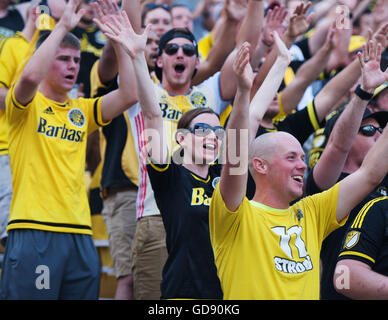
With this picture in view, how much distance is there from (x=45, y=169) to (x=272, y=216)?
1753mm

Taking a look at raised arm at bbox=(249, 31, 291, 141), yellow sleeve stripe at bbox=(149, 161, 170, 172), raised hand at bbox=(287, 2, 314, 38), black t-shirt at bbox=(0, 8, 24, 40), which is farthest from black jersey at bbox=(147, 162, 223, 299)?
black t-shirt at bbox=(0, 8, 24, 40)

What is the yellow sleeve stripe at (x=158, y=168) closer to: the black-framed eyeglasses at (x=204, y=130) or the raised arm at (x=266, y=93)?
the black-framed eyeglasses at (x=204, y=130)

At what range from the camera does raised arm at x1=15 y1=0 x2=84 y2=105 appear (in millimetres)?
4355

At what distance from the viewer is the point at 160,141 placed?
3.63 meters

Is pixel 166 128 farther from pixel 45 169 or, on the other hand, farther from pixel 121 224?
pixel 121 224

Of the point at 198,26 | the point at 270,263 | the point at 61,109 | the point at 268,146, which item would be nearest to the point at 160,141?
the point at 268,146

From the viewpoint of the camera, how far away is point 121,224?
18.4 feet

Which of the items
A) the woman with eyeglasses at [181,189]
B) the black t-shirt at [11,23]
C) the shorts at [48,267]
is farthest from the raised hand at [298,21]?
the black t-shirt at [11,23]

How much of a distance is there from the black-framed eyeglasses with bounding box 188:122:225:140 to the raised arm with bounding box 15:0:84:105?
1.10 metres

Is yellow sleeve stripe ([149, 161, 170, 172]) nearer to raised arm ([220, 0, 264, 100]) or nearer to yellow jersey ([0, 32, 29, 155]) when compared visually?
raised arm ([220, 0, 264, 100])

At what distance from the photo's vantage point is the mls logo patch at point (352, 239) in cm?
359

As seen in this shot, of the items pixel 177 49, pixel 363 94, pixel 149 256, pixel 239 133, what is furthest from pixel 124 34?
pixel 149 256

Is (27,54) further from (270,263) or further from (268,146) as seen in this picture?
(270,263)

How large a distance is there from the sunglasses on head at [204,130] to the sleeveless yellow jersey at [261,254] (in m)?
0.66
